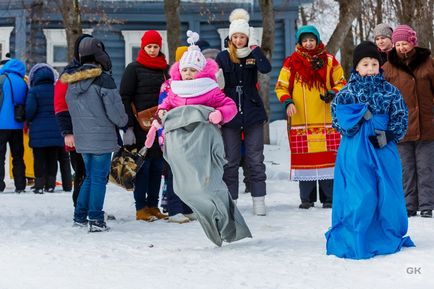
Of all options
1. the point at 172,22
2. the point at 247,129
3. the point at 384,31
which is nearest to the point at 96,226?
the point at 247,129

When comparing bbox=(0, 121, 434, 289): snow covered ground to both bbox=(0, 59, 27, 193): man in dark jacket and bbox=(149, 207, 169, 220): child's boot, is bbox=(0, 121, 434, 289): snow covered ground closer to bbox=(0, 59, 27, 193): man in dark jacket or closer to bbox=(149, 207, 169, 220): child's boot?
bbox=(149, 207, 169, 220): child's boot

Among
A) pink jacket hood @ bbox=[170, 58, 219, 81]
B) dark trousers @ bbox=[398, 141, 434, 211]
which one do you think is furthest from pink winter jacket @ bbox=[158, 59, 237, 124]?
dark trousers @ bbox=[398, 141, 434, 211]

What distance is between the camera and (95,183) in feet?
21.5

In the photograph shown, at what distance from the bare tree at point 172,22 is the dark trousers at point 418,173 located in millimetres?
8241

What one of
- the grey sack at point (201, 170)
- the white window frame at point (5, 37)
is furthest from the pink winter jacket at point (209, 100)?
the white window frame at point (5, 37)

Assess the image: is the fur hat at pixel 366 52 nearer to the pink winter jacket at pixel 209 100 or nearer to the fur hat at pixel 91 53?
the pink winter jacket at pixel 209 100

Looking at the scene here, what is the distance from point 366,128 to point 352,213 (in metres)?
0.66

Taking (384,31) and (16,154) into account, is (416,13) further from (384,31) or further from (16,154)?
(16,154)

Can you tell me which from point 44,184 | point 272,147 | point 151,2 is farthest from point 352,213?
point 151,2

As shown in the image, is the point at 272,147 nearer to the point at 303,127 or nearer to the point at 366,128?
the point at 303,127

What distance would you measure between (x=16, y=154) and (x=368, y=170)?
6822mm

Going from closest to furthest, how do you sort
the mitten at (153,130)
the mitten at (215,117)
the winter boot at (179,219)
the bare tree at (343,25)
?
1. the mitten at (215,117)
2. the mitten at (153,130)
3. the winter boot at (179,219)
4. the bare tree at (343,25)

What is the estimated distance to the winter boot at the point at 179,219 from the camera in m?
7.02

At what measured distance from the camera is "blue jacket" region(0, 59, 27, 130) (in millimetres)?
10383
